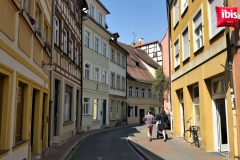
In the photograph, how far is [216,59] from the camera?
9.34 meters

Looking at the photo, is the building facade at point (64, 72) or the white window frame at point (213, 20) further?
the building facade at point (64, 72)

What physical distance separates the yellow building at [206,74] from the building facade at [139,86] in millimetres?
18281

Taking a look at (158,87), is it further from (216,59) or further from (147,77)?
(216,59)

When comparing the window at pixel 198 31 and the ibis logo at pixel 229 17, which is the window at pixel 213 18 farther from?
the ibis logo at pixel 229 17

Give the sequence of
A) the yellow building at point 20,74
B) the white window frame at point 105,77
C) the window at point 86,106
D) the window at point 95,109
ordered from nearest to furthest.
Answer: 1. the yellow building at point 20,74
2. the window at point 86,106
3. the window at point 95,109
4. the white window frame at point 105,77

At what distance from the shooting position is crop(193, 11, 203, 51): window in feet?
37.6

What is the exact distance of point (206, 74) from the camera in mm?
10414

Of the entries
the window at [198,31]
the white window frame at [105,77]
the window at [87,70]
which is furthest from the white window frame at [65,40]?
the white window frame at [105,77]

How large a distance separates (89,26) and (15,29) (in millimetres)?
17046

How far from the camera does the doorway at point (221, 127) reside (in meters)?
10.1

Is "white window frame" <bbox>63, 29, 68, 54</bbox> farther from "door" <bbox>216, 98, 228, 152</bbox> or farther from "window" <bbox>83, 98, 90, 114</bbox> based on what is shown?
"door" <bbox>216, 98, 228, 152</bbox>

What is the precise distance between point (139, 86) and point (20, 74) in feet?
100

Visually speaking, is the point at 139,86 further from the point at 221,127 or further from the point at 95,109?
the point at 221,127

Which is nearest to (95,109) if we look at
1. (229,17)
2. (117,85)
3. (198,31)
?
(117,85)
